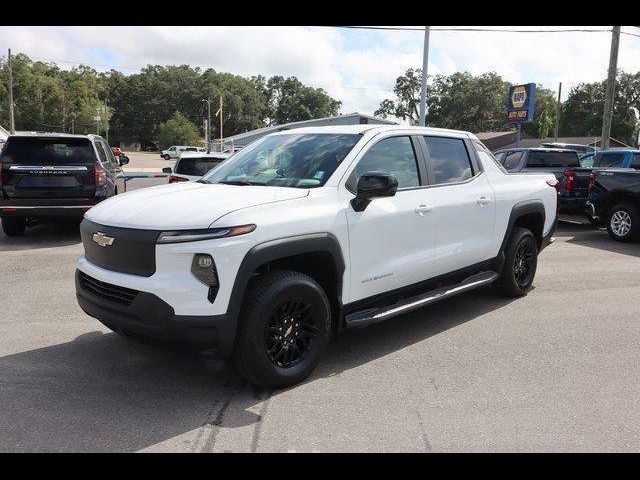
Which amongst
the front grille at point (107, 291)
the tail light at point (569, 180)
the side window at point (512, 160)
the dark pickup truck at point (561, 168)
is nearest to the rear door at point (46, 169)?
the front grille at point (107, 291)

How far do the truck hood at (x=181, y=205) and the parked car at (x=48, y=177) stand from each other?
17.8 feet

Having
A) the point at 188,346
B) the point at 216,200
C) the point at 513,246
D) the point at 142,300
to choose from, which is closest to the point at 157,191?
the point at 216,200

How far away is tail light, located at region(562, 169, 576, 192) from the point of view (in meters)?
11.5

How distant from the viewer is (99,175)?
912cm

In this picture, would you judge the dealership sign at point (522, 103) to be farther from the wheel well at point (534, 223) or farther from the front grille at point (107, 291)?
the front grille at point (107, 291)

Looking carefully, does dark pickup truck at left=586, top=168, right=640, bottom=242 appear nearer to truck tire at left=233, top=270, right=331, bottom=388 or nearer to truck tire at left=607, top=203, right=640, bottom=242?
truck tire at left=607, top=203, right=640, bottom=242

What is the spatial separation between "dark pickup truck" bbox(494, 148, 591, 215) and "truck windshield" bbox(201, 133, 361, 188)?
837cm

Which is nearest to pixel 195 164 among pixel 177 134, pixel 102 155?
pixel 102 155

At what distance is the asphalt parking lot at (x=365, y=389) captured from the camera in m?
3.19

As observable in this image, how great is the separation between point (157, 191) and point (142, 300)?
1.08 metres

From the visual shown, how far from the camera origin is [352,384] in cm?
394

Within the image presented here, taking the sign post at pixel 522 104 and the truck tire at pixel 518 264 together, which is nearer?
the truck tire at pixel 518 264
